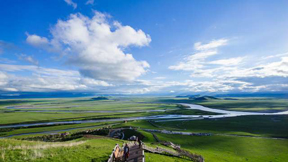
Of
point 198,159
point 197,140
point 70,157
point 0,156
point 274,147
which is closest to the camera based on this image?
point 0,156

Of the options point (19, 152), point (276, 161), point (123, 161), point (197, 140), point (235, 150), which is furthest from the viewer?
point (197, 140)

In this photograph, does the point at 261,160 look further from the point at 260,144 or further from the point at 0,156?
the point at 0,156

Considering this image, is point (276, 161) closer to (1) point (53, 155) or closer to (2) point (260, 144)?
(2) point (260, 144)

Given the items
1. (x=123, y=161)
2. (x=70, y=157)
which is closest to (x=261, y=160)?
(x=123, y=161)

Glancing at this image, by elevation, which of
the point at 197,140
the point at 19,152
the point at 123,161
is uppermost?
the point at 19,152

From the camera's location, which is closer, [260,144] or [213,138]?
[260,144]

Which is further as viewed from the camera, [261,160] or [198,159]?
[261,160]

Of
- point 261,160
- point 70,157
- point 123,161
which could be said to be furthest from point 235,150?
point 70,157

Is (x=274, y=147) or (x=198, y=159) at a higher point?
(x=198, y=159)

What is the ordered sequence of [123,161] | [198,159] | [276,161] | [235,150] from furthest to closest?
[235,150] < [276,161] < [198,159] < [123,161]
